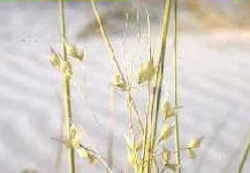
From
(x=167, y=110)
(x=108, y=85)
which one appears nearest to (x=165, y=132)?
(x=167, y=110)

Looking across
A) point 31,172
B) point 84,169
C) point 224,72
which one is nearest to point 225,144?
point 84,169

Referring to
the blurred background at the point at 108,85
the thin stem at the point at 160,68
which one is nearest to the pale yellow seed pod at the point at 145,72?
the thin stem at the point at 160,68

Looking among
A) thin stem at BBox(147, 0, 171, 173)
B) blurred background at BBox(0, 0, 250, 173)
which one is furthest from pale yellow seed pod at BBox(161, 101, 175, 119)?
blurred background at BBox(0, 0, 250, 173)

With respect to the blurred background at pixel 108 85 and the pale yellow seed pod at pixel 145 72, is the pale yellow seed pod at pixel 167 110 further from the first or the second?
the blurred background at pixel 108 85

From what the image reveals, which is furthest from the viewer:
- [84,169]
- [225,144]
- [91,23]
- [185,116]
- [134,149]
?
[91,23]

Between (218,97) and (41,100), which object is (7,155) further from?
(218,97)

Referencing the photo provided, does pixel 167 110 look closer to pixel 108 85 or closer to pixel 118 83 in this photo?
pixel 118 83
